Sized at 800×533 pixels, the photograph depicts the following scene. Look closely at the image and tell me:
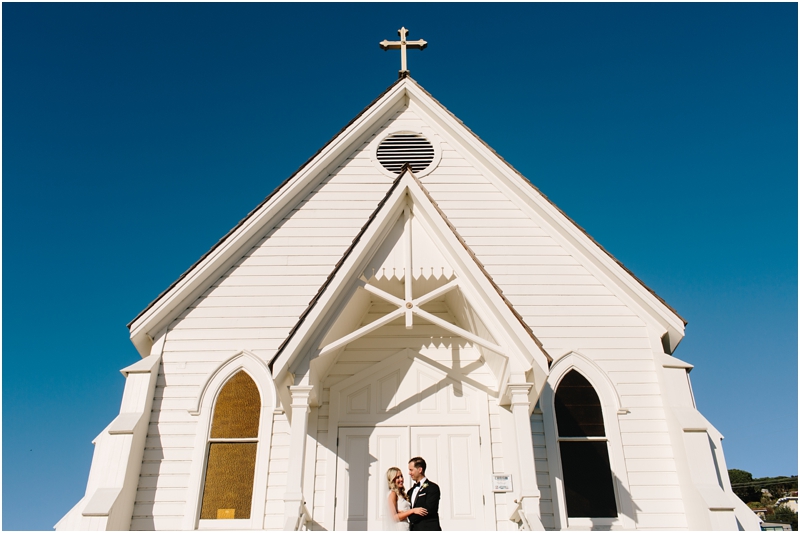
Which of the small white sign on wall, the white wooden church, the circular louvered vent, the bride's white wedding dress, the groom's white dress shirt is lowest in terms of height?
the bride's white wedding dress

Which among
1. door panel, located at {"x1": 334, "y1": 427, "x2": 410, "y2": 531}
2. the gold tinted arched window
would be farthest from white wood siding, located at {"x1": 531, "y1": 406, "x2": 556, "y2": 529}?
the gold tinted arched window

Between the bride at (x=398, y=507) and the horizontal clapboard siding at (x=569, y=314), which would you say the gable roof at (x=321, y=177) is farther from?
the bride at (x=398, y=507)

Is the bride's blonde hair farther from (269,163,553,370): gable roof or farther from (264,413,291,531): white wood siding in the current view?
(264,413,291,531): white wood siding

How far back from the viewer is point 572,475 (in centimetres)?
982

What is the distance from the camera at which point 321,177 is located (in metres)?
12.7

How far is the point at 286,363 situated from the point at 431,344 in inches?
127

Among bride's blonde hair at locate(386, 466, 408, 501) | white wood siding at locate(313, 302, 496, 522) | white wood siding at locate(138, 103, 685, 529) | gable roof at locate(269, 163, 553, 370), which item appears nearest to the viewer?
bride's blonde hair at locate(386, 466, 408, 501)

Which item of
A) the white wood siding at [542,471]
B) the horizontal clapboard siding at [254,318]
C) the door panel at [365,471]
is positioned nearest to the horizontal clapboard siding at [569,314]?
the white wood siding at [542,471]

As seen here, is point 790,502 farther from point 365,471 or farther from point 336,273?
point 336,273

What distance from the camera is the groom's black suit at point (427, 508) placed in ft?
23.0

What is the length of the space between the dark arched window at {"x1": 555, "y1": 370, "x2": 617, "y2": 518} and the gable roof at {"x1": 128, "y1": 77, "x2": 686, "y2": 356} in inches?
79.6

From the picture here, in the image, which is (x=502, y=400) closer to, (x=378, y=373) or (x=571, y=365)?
(x=571, y=365)

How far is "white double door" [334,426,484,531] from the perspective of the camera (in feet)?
31.1

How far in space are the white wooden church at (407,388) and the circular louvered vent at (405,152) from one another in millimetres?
1663
